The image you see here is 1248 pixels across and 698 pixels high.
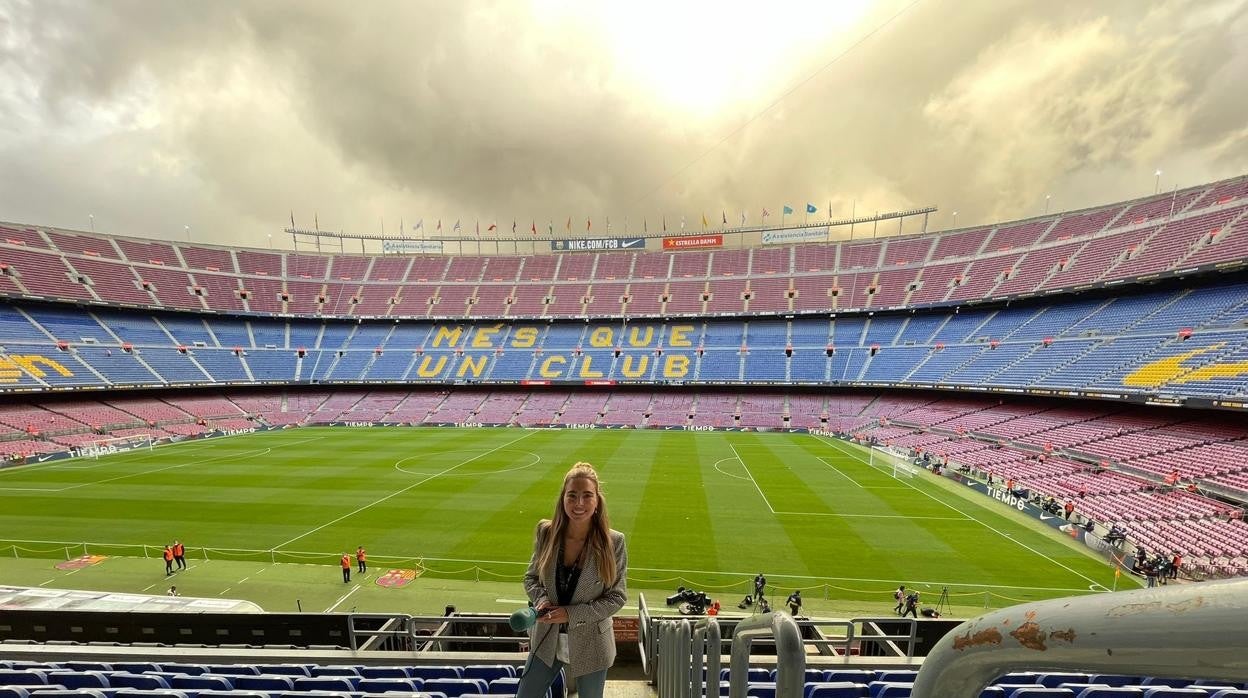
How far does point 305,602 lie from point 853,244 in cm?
6943

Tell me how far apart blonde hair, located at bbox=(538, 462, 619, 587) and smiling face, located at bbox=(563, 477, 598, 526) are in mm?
24

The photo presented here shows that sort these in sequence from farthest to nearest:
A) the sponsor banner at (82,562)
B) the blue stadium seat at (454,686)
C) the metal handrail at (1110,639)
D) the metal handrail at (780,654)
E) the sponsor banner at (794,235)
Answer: the sponsor banner at (794,235)
the sponsor banner at (82,562)
the blue stadium seat at (454,686)
the metal handrail at (780,654)
the metal handrail at (1110,639)

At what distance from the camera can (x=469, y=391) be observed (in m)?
59.5

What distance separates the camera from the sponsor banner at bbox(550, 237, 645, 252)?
73688mm

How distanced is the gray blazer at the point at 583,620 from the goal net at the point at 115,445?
49646 mm

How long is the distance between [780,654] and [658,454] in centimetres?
3457

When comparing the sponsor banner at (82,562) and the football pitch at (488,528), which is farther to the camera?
the sponsor banner at (82,562)

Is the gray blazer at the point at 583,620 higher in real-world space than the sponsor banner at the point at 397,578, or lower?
higher

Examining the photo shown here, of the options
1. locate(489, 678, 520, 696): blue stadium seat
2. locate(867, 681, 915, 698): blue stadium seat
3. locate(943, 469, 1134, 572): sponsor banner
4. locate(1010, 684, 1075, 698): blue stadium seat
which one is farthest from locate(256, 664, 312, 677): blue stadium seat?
locate(943, 469, 1134, 572): sponsor banner

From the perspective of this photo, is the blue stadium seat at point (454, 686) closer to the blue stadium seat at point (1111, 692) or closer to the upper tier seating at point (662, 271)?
the blue stadium seat at point (1111, 692)

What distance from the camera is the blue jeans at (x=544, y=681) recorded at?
3693 millimetres

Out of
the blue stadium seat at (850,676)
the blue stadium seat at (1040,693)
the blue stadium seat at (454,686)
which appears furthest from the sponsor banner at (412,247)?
the blue stadium seat at (1040,693)

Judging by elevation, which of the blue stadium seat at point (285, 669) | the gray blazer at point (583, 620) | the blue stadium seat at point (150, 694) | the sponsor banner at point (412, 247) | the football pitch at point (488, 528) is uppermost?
the sponsor banner at point (412, 247)

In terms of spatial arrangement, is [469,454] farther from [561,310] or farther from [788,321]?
[788,321]
